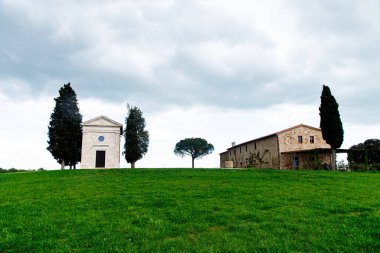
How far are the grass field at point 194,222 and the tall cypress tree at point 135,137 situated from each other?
34.2 m

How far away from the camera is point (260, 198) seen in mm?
13219

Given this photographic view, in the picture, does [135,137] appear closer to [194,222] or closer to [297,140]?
[297,140]

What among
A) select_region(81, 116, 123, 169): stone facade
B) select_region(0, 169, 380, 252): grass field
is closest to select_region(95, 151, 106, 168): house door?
select_region(81, 116, 123, 169): stone facade

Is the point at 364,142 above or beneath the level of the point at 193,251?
above

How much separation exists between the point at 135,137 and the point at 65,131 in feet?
36.1

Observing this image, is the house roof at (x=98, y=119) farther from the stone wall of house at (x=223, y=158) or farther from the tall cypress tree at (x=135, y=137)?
the stone wall of house at (x=223, y=158)

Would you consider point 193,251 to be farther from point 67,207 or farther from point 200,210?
point 67,207

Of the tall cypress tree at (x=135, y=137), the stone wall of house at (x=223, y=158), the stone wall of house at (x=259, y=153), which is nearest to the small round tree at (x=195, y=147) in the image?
the stone wall of house at (x=223, y=158)

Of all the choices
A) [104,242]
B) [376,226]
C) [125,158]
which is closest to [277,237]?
[376,226]

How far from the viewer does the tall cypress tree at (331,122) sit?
39250 mm

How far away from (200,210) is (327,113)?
34.2 metres

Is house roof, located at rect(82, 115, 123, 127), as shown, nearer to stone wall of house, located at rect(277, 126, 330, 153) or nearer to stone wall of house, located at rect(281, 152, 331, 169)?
stone wall of house, located at rect(277, 126, 330, 153)

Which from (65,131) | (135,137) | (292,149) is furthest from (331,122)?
(65,131)

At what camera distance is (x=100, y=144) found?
43.2m
